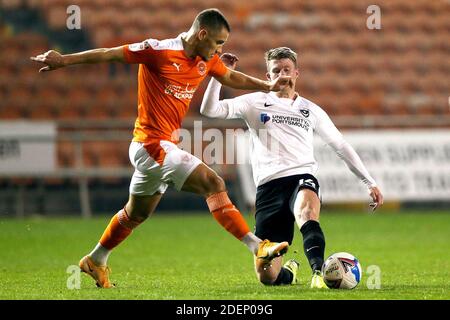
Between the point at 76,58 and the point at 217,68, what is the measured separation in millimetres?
1178

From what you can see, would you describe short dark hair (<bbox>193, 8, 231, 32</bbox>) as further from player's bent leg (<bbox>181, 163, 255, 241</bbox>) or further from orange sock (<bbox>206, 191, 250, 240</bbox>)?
orange sock (<bbox>206, 191, 250, 240</bbox>)

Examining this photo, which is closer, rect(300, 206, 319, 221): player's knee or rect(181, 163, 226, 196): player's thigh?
rect(181, 163, 226, 196): player's thigh

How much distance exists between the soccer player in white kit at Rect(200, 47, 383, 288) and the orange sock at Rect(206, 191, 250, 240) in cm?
65

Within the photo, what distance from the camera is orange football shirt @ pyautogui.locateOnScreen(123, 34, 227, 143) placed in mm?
6957

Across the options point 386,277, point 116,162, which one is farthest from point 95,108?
Result: point 386,277

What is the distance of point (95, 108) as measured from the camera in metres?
17.1

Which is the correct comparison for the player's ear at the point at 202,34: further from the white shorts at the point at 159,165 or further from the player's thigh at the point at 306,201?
the player's thigh at the point at 306,201

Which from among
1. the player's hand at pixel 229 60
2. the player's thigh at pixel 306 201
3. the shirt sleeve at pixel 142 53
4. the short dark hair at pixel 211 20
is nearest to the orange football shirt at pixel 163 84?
the shirt sleeve at pixel 142 53

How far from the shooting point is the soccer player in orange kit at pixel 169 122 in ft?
22.3

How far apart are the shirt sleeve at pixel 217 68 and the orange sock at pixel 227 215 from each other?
100cm

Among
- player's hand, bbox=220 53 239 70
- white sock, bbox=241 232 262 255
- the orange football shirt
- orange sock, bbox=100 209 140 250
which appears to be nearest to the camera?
white sock, bbox=241 232 262 255

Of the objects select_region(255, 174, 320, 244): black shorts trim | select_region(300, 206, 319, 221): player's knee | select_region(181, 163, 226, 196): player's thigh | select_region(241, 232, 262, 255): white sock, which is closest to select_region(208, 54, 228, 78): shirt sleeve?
select_region(181, 163, 226, 196): player's thigh

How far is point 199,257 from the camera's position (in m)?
10.0

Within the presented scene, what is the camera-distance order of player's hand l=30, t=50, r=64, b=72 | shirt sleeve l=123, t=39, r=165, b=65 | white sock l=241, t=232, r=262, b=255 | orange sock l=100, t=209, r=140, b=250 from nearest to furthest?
player's hand l=30, t=50, r=64, b=72 → white sock l=241, t=232, r=262, b=255 → shirt sleeve l=123, t=39, r=165, b=65 → orange sock l=100, t=209, r=140, b=250
